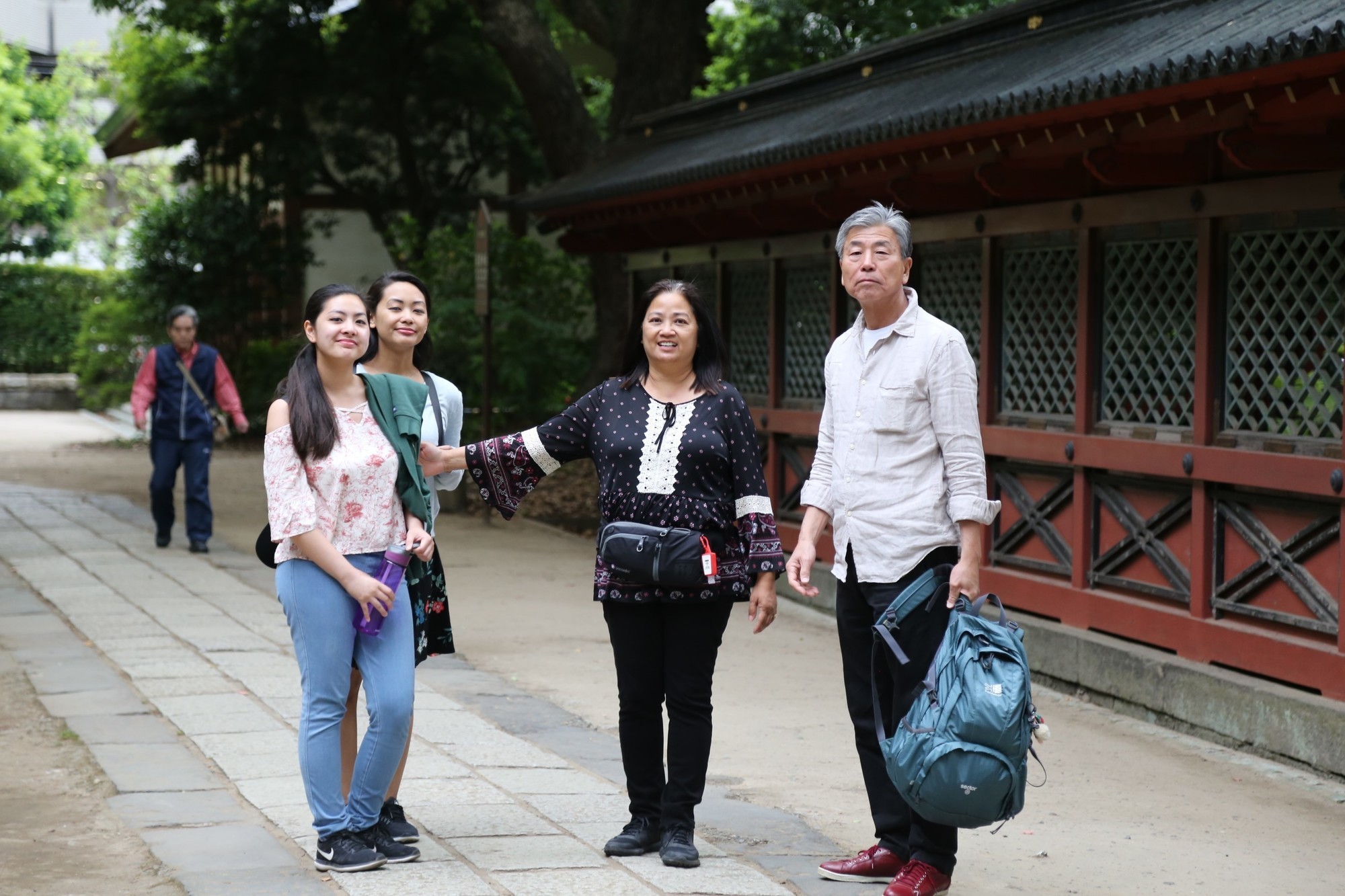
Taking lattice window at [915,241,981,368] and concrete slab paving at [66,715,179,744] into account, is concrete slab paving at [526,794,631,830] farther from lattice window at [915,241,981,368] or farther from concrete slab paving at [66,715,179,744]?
lattice window at [915,241,981,368]

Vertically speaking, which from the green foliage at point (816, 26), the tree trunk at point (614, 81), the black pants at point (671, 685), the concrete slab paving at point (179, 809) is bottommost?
the concrete slab paving at point (179, 809)

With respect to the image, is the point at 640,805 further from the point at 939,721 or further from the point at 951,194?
the point at 951,194

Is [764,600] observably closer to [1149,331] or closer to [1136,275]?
[1149,331]

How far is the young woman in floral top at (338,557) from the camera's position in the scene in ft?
14.2

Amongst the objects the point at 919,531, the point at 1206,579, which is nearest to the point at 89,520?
the point at 1206,579

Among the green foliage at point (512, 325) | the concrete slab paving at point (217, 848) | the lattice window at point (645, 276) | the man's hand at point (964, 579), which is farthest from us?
the green foliage at point (512, 325)

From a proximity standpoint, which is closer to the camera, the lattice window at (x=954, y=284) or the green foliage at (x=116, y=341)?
the lattice window at (x=954, y=284)

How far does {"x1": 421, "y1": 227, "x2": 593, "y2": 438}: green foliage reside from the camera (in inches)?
650

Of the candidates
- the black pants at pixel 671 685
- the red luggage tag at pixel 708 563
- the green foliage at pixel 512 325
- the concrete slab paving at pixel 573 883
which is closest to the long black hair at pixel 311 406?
the black pants at pixel 671 685

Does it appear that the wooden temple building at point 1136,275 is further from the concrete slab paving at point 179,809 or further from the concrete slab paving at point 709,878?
the concrete slab paving at point 179,809

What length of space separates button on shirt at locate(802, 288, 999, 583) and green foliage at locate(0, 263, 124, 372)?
28.6 metres

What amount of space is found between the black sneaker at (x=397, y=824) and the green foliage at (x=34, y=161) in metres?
29.7

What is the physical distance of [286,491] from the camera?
4.30 meters

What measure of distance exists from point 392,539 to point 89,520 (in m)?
10.0
